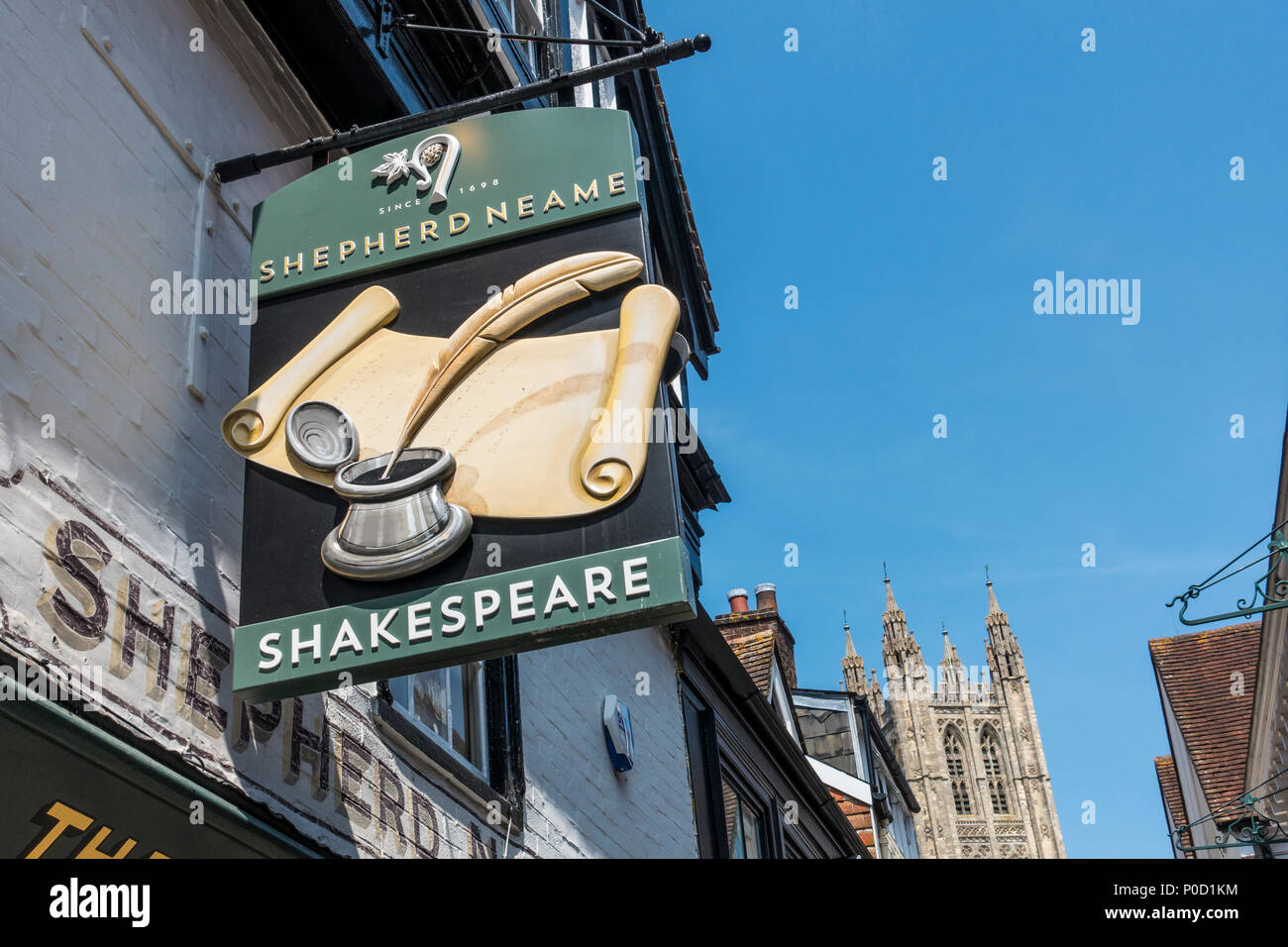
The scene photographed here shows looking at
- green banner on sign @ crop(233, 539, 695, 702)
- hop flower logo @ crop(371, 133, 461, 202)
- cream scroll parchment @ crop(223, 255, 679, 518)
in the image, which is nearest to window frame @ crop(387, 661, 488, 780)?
cream scroll parchment @ crop(223, 255, 679, 518)

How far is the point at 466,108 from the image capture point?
228 inches

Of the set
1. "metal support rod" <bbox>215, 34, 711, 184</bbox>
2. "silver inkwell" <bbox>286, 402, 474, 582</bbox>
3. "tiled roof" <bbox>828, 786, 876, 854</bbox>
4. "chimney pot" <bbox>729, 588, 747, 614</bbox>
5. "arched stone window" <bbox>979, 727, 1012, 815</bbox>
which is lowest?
"silver inkwell" <bbox>286, 402, 474, 582</bbox>

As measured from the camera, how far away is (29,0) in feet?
16.5

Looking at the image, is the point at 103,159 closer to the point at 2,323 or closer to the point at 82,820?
the point at 2,323

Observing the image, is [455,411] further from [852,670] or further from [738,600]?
[852,670]

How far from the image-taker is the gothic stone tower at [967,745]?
358ft

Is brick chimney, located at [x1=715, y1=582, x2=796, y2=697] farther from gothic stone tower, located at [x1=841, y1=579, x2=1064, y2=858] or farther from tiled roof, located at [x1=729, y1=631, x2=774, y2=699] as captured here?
gothic stone tower, located at [x1=841, y1=579, x2=1064, y2=858]

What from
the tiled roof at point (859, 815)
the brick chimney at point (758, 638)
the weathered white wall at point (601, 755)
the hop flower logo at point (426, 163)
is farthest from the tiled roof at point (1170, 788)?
the hop flower logo at point (426, 163)

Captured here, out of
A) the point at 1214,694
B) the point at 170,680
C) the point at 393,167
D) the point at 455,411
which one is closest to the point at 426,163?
the point at 393,167

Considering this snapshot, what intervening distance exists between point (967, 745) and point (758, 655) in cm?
10111

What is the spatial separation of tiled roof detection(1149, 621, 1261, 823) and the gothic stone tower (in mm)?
80108

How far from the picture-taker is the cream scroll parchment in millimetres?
4691
